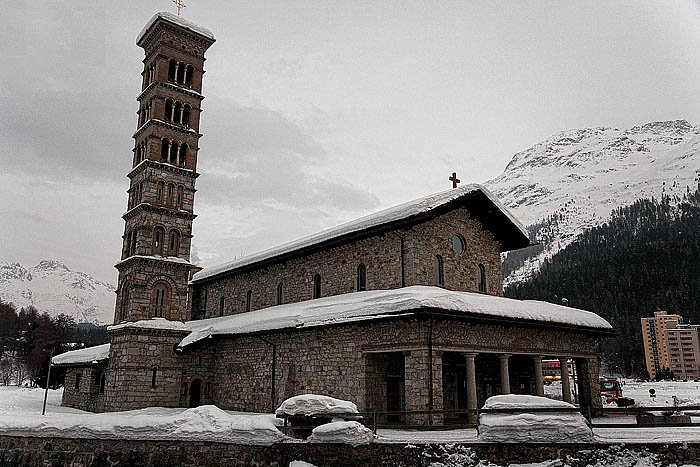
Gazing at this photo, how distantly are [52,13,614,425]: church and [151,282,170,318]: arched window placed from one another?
5 cm

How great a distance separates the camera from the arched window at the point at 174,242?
30.8 metres

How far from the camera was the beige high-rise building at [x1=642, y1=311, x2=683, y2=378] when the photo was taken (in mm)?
125688

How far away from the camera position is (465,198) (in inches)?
1005

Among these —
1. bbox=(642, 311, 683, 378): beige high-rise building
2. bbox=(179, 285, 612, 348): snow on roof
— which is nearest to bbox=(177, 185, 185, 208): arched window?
bbox=(179, 285, 612, 348): snow on roof

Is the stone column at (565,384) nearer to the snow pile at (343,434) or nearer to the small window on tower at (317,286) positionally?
the small window on tower at (317,286)

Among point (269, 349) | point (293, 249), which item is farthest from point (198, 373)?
point (293, 249)

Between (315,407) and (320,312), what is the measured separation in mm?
6942

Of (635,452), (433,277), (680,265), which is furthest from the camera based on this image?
(680,265)

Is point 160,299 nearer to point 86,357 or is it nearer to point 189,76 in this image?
point 86,357

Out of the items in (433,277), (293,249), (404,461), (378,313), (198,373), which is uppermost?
(293,249)

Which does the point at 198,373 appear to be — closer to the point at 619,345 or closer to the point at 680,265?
the point at 619,345

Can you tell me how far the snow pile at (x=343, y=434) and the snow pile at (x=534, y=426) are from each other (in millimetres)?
3104

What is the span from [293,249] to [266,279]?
13.4 feet

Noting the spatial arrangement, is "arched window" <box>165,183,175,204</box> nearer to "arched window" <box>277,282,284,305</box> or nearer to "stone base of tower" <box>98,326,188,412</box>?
"stone base of tower" <box>98,326,188,412</box>
